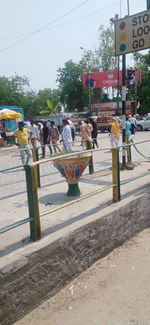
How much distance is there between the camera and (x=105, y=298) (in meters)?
2.89

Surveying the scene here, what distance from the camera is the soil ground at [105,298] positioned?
261 cm

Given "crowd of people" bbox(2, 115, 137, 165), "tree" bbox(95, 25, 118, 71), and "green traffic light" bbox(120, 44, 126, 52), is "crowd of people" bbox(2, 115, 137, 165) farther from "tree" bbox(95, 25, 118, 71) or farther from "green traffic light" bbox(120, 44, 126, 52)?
"tree" bbox(95, 25, 118, 71)

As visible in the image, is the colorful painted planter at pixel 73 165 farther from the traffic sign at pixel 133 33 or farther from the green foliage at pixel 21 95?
the green foliage at pixel 21 95

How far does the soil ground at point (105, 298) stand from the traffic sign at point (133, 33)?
13.0 feet

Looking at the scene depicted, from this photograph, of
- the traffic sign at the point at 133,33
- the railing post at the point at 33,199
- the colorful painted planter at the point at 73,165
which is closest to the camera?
the railing post at the point at 33,199

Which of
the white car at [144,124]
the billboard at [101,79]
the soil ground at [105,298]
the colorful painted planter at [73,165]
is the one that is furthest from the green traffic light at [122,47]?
the billboard at [101,79]

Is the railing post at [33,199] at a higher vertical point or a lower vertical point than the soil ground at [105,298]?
higher

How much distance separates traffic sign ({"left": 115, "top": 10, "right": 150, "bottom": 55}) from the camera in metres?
5.48

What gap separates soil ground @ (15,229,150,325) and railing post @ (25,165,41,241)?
661mm

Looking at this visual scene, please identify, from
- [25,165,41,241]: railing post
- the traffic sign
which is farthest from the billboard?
[25,165,41,241]: railing post

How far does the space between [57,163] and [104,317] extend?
2.32 meters

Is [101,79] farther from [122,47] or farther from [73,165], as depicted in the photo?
[73,165]

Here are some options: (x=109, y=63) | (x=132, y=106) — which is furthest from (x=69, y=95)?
(x=132, y=106)

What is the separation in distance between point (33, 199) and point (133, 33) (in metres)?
4.40
